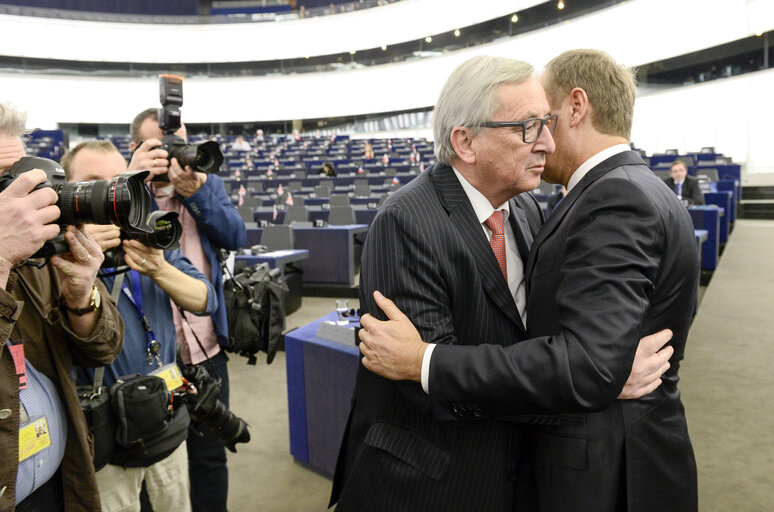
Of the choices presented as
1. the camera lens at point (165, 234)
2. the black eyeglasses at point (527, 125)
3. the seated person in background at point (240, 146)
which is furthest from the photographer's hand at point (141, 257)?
the seated person in background at point (240, 146)

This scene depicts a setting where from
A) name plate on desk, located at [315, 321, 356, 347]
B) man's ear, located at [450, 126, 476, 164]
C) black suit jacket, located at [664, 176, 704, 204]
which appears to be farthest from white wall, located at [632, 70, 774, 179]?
man's ear, located at [450, 126, 476, 164]

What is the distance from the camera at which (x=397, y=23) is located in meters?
20.9

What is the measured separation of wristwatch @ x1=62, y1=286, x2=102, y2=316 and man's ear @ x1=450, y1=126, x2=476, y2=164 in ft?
3.03

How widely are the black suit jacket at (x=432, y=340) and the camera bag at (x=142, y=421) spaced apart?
57cm

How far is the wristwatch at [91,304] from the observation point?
1256mm

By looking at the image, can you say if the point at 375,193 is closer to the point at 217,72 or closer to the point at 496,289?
the point at 496,289

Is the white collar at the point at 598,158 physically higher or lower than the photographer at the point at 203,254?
higher

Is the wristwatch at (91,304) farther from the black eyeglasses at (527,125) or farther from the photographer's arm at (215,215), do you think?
the black eyeglasses at (527,125)

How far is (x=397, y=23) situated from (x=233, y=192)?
1311 centimetres

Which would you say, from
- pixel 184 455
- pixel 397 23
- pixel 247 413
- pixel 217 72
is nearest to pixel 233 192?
pixel 247 413

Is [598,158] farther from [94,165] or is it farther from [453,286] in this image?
[94,165]

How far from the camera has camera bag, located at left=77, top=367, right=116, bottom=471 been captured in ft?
4.43

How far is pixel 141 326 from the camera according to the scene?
1633mm

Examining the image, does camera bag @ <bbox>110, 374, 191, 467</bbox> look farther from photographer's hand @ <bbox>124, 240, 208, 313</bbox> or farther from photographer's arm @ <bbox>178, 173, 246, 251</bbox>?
photographer's arm @ <bbox>178, 173, 246, 251</bbox>
